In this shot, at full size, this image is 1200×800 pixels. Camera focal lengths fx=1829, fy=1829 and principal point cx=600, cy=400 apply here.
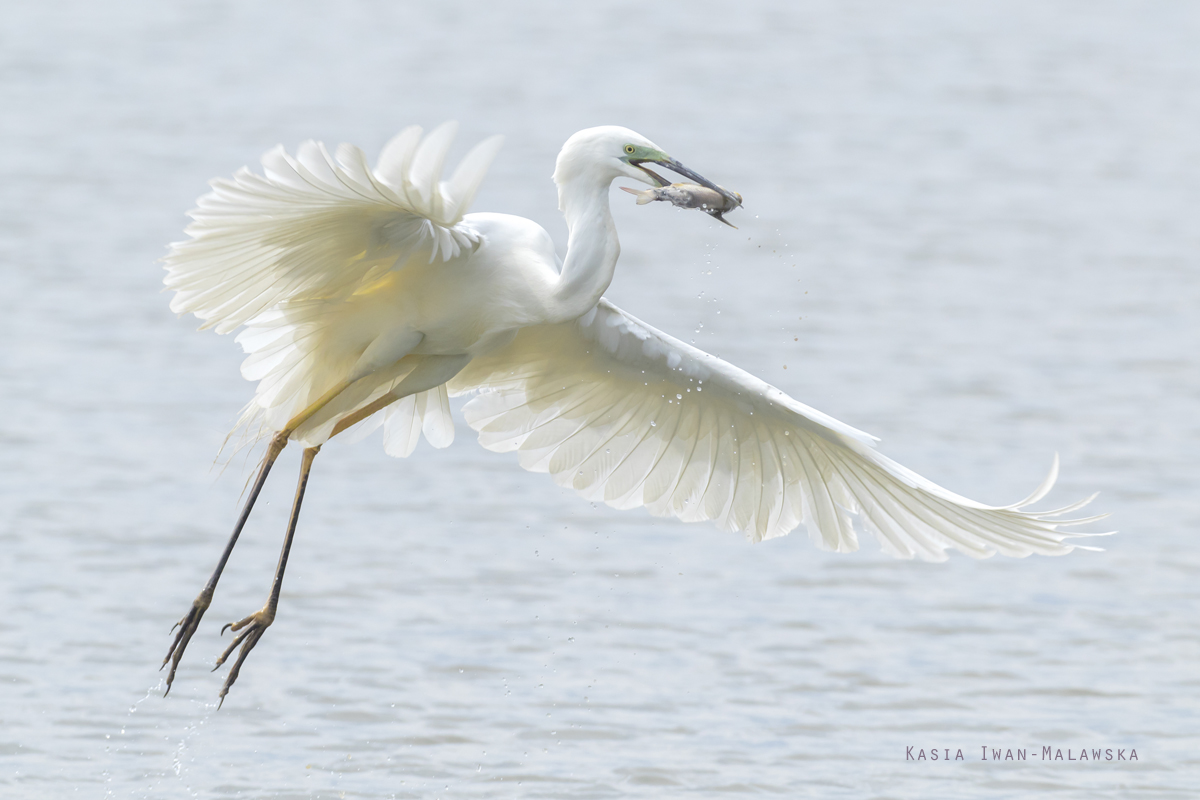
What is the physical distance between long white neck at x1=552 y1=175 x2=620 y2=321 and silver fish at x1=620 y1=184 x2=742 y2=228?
0.13m

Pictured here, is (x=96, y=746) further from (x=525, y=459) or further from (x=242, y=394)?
(x=242, y=394)

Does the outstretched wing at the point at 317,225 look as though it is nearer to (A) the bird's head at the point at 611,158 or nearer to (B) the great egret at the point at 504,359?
(B) the great egret at the point at 504,359

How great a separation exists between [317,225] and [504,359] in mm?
1646

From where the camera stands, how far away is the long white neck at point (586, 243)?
6.53 metres

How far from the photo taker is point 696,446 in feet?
26.5

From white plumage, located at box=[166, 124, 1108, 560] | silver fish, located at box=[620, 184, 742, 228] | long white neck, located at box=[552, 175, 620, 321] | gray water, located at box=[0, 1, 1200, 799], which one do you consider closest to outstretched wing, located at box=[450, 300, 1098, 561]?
white plumage, located at box=[166, 124, 1108, 560]

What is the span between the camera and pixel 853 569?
36.3 ft

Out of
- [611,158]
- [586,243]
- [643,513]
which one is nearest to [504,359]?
[586,243]

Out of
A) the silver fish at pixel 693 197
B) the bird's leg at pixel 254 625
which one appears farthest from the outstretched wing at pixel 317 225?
the bird's leg at pixel 254 625

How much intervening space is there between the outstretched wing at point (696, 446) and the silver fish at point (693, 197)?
101cm

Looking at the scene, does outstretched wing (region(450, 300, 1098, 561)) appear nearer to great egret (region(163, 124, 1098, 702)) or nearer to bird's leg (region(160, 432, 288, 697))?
great egret (region(163, 124, 1098, 702))

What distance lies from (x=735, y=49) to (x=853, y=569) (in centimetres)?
1782

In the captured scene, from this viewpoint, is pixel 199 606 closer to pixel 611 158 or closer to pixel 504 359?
pixel 504 359

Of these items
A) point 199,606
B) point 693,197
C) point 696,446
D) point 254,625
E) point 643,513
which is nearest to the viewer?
point 693,197
